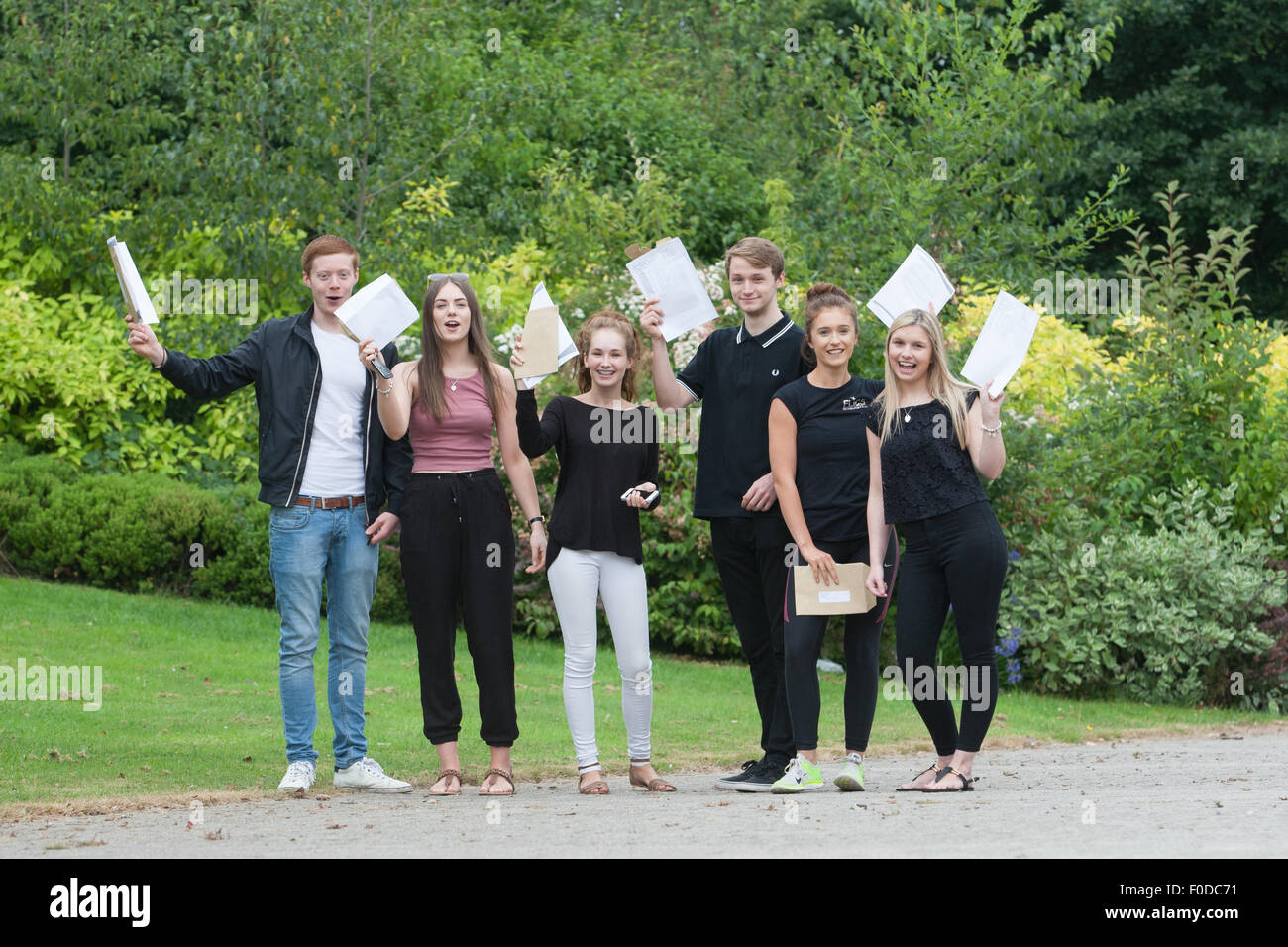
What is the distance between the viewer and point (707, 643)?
528 inches

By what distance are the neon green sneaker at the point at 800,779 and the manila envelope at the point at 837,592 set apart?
638 millimetres

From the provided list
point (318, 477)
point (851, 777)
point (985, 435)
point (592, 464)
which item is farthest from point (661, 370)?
point (851, 777)

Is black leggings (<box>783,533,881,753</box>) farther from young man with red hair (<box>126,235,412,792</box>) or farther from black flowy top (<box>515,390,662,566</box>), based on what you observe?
young man with red hair (<box>126,235,412,792</box>)

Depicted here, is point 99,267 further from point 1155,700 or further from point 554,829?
point 554,829

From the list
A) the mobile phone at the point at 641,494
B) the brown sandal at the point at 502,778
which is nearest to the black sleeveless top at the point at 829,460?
the mobile phone at the point at 641,494

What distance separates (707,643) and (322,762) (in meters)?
6.03

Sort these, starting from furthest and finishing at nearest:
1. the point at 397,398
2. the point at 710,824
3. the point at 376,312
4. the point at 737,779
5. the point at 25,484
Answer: the point at 25,484 < the point at 737,779 < the point at 397,398 < the point at 376,312 < the point at 710,824

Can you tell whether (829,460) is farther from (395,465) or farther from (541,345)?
(395,465)

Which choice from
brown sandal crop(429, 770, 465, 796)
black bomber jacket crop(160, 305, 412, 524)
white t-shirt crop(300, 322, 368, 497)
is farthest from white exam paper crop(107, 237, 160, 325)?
brown sandal crop(429, 770, 465, 796)

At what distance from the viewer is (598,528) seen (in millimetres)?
6664

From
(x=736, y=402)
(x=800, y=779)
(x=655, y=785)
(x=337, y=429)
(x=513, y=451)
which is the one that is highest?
(x=736, y=402)

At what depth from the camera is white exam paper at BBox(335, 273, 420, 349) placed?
20.7ft

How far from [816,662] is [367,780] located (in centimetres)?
204

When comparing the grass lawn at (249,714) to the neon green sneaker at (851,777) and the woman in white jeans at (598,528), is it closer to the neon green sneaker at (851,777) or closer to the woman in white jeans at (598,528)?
the woman in white jeans at (598,528)
